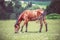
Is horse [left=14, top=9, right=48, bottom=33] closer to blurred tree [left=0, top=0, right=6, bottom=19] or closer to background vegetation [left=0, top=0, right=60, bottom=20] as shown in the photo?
background vegetation [left=0, top=0, right=60, bottom=20]

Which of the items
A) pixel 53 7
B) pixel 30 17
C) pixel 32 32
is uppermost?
pixel 53 7

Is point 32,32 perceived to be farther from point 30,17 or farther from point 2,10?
point 2,10

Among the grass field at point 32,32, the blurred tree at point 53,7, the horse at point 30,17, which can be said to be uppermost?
the blurred tree at point 53,7

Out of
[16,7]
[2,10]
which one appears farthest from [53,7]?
[2,10]

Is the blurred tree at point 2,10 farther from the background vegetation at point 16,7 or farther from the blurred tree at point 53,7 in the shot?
the blurred tree at point 53,7

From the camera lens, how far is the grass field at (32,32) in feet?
10.4

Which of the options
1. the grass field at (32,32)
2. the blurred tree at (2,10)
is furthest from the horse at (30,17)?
the blurred tree at (2,10)

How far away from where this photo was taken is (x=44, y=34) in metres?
3.20

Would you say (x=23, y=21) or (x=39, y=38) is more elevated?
(x=23, y=21)

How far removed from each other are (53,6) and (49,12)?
9cm

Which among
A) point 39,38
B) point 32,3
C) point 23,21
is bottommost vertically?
point 39,38

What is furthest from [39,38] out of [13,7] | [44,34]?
[13,7]

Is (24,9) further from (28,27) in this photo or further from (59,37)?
(59,37)

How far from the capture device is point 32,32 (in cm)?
319
